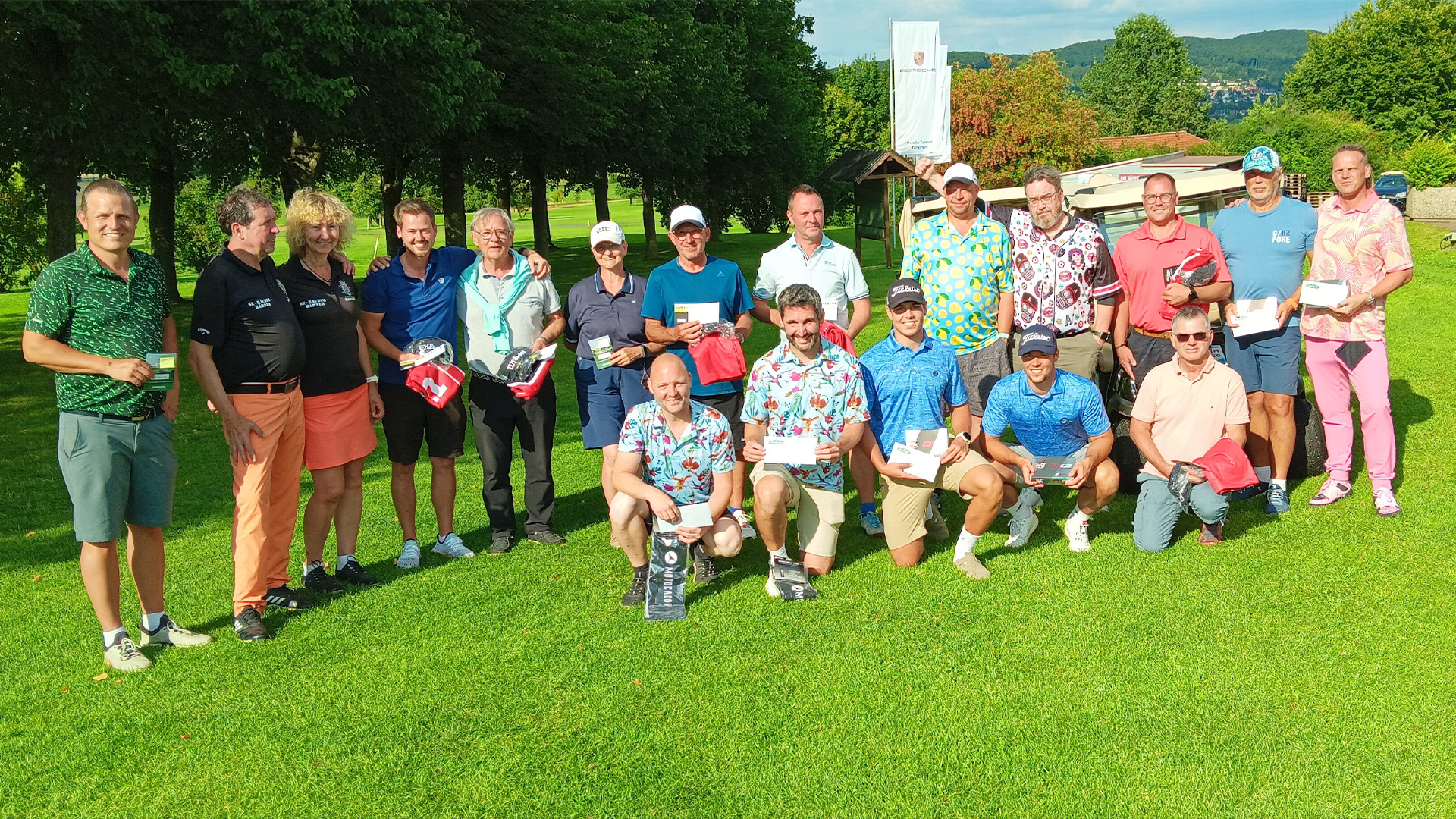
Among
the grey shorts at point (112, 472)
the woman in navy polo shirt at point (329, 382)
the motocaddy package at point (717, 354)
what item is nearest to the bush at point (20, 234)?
the woman in navy polo shirt at point (329, 382)

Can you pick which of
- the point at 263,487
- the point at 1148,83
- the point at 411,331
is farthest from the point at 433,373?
the point at 1148,83

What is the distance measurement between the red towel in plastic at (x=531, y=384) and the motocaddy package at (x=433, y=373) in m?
0.39

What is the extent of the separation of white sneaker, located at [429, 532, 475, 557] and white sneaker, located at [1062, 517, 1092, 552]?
3.80 metres

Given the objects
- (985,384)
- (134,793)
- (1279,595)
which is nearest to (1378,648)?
(1279,595)

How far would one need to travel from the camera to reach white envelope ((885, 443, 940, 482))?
628 centimetres

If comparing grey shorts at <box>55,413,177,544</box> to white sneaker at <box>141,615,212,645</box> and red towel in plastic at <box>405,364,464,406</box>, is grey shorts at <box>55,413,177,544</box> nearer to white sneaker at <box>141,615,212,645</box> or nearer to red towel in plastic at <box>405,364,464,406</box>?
white sneaker at <box>141,615,212,645</box>

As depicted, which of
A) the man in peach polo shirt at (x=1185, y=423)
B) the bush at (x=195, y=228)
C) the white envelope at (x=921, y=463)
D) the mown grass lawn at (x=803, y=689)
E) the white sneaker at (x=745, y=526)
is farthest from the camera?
the bush at (x=195, y=228)

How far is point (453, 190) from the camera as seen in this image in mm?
24562

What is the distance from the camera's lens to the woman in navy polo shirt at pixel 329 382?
19.6 ft

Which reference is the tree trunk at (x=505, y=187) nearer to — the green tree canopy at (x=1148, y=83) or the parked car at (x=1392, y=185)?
the parked car at (x=1392, y=185)

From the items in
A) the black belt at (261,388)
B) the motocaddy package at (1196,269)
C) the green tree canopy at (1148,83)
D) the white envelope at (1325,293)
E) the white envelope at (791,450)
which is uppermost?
the green tree canopy at (1148,83)

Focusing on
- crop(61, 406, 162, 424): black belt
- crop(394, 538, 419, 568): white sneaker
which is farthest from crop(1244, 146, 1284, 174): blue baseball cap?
crop(61, 406, 162, 424): black belt

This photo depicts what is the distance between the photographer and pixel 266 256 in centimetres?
583

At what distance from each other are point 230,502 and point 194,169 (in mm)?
16884
